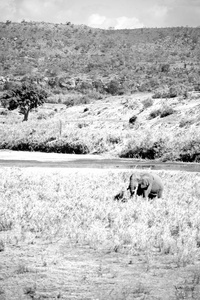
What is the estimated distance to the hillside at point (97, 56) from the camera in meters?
72.8

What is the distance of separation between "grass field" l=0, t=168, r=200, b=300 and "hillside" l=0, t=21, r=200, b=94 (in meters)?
48.2

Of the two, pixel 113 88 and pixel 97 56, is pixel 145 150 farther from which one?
pixel 97 56

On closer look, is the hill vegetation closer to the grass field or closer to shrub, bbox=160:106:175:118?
shrub, bbox=160:106:175:118

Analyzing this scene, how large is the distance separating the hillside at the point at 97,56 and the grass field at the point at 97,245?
48.2 metres

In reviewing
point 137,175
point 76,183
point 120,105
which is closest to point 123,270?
point 137,175

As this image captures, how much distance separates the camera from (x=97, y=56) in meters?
93.6

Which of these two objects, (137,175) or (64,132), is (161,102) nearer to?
(64,132)

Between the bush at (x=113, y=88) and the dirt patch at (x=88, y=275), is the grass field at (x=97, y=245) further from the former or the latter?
the bush at (x=113, y=88)

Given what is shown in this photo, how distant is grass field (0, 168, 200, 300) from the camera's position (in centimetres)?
749

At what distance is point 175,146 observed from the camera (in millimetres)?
30234

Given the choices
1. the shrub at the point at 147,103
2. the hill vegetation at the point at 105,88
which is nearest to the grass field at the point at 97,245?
the hill vegetation at the point at 105,88

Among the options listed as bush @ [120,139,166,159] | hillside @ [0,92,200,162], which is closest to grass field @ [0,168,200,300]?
bush @ [120,139,166,159]

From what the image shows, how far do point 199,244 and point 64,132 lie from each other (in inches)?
1126

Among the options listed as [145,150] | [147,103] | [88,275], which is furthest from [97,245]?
[147,103]
